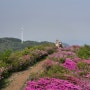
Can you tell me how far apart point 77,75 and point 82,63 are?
4387 millimetres

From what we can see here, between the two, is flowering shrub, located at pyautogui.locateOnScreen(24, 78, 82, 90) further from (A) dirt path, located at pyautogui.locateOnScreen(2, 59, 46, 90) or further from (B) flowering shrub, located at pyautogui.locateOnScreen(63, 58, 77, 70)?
(B) flowering shrub, located at pyautogui.locateOnScreen(63, 58, 77, 70)

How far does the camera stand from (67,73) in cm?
3008

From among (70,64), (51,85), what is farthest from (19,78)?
(70,64)

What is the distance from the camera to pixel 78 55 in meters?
39.6

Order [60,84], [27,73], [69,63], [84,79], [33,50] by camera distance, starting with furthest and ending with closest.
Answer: [33,50], [69,63], [27,73], [84,79], [60,84]

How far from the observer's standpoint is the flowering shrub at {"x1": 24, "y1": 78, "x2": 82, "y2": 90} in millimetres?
26062

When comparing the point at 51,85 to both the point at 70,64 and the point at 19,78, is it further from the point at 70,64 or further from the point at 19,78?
the point at 70,64

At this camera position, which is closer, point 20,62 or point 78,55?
point 20,62

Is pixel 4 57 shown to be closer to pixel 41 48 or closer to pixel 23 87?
pixel 23 87

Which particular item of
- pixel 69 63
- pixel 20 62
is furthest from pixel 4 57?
pixel 69 63

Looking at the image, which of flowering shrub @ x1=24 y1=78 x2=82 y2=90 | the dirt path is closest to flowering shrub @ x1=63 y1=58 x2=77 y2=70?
the dirt path

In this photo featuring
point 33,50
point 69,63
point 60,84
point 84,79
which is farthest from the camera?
point 33,50

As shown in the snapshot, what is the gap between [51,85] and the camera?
1033 inches

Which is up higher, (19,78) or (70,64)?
(70,64)
